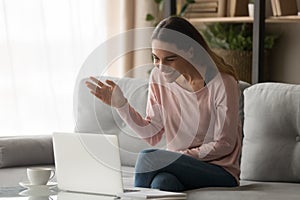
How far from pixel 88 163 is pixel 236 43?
2.11 meters

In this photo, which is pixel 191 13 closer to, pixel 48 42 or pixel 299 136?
pixel 48 42

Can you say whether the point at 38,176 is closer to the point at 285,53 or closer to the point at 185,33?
the point at 185,33

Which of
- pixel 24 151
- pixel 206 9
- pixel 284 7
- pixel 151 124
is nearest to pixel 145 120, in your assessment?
pixel 151 124

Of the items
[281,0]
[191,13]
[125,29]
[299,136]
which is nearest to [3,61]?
[125,29]

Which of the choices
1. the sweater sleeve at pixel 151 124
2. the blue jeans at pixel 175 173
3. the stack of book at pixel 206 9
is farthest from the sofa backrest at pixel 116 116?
the stack of book at pixel 206 9

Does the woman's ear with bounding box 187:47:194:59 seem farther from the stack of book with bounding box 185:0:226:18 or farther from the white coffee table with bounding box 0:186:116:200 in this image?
the stack of book with bounding box 185:0:226:18

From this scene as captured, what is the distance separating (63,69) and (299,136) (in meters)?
1.95

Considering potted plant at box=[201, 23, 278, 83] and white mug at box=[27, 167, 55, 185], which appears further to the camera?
potted plant at box=[201, 23, 278, 83]

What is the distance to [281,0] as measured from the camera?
12.8 ft

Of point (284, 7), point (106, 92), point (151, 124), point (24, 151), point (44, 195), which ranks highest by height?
point (284, 7)

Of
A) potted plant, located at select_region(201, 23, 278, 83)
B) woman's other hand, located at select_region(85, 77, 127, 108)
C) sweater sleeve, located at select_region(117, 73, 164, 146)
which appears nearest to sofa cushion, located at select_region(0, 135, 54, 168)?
sweater sleeve, located at select_region(117, 73, 164, 146)

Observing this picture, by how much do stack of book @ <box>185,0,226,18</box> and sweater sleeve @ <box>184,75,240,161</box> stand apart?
1.75 meters

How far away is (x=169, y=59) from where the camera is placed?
259 cm

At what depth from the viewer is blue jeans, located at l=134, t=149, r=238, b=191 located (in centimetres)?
256
